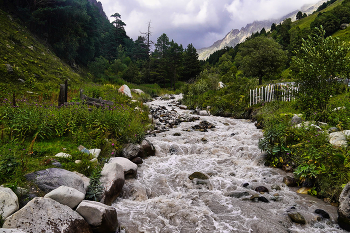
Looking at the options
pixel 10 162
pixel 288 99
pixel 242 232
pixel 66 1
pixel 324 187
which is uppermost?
pixel 66 1

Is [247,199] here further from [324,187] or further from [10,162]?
[10,162]

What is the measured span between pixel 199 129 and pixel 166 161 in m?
5.12

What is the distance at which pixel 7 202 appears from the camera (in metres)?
3.08

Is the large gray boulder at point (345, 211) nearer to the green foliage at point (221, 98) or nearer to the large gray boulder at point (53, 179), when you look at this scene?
the large gray boulder at point (53, 179)

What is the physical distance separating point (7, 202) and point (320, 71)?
10613 millimetres

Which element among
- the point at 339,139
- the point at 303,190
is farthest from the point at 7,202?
the point at 339,139

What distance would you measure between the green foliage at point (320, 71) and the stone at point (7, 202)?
10.2 metres

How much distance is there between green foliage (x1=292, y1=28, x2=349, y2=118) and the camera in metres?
7.75

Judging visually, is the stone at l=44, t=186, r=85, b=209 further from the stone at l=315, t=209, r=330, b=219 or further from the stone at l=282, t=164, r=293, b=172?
the stone at l=282, t=164, r=293, b=172

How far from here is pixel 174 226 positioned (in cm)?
419

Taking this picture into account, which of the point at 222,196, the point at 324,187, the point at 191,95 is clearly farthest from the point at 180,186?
the point at 191,95

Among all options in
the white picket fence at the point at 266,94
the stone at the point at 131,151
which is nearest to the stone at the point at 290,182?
the stone at the point at 131,151

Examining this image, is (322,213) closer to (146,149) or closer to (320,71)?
(320,71)

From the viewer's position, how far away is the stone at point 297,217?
13.8ft
